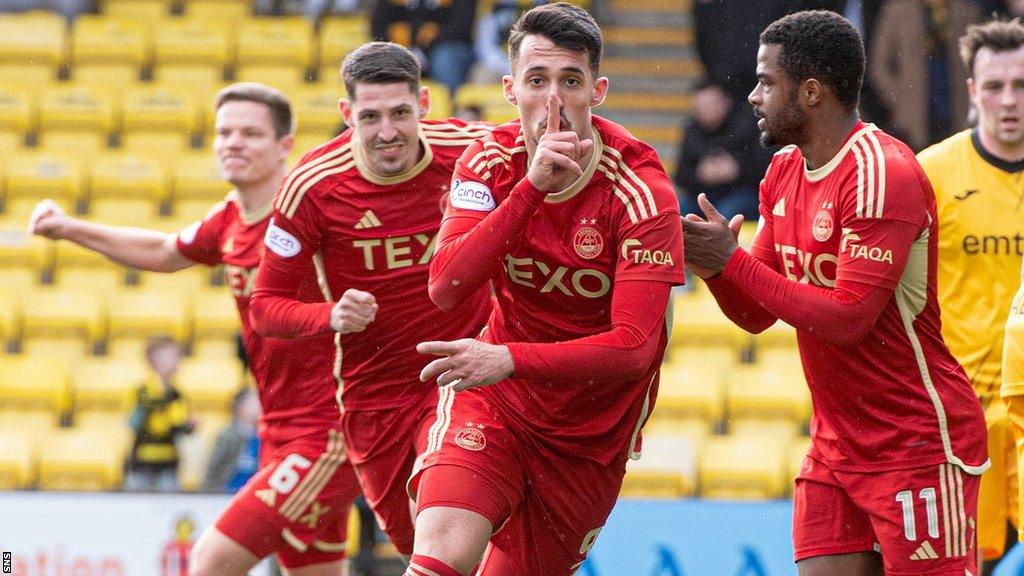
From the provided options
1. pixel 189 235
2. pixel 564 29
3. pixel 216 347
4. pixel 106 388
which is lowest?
pixel 106 388

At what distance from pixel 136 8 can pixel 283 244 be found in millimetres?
9206

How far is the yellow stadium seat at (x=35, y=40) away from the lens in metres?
14.5

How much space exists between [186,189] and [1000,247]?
8.20 m

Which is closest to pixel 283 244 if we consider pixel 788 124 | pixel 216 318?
pixel 788 124

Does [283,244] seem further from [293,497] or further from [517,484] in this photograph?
[517,484]

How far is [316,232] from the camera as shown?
6.43 meters

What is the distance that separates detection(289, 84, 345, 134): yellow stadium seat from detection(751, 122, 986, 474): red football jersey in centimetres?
836

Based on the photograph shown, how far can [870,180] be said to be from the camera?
5.20 m

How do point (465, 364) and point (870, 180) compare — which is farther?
point (870, 180)

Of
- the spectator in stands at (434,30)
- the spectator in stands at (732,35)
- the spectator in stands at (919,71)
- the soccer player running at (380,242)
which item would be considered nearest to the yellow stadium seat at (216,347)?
the spectator in stands at (434,30)

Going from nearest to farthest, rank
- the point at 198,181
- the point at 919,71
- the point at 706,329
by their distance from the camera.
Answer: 1. the point at 706,329
2. the point at 919,71
3. the point at 198,181

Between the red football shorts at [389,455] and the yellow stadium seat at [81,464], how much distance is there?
4.63 m

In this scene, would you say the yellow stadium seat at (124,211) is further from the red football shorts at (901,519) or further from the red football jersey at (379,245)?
the red football shorts at (901,519)

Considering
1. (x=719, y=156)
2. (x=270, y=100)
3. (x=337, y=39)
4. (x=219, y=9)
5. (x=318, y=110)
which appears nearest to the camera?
(x=270, y=100)
